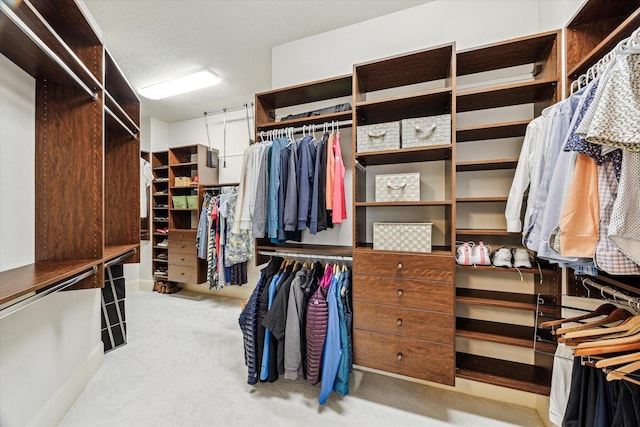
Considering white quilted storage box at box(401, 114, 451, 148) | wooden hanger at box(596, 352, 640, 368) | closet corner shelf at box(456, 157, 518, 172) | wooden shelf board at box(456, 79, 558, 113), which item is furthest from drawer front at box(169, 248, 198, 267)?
wooden hanger at box(596, 352, 640, 368)

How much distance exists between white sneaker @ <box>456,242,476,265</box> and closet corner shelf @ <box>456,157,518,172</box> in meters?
0.53

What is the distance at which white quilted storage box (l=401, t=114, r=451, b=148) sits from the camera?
1.54m

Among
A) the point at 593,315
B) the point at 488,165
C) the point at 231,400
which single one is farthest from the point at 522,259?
the point at 231,400

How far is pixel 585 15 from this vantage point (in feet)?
4.06

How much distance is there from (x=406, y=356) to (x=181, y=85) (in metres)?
3.57

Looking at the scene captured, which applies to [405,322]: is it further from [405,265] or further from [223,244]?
[223,244]

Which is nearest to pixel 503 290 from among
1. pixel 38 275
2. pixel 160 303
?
pixel 38 275

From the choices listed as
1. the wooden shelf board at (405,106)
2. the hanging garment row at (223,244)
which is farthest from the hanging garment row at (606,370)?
the hanging garment row at (223,244)

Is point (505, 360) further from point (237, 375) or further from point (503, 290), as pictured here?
point (237, 375)

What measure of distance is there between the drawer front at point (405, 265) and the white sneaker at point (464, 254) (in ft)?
0.56

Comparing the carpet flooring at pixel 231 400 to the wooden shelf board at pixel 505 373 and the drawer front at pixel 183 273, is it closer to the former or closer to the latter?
the wooden shelf board at pixel 505 373

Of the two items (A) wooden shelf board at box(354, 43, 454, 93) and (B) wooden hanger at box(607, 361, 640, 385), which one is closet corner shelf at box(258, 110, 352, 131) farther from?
(B) wooden hanger at box(607, 361, 640, 385)

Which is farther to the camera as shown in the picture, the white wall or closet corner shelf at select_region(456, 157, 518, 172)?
closet corner shelf at select_region(456, 157, 518, 172)

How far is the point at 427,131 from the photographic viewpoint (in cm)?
157
